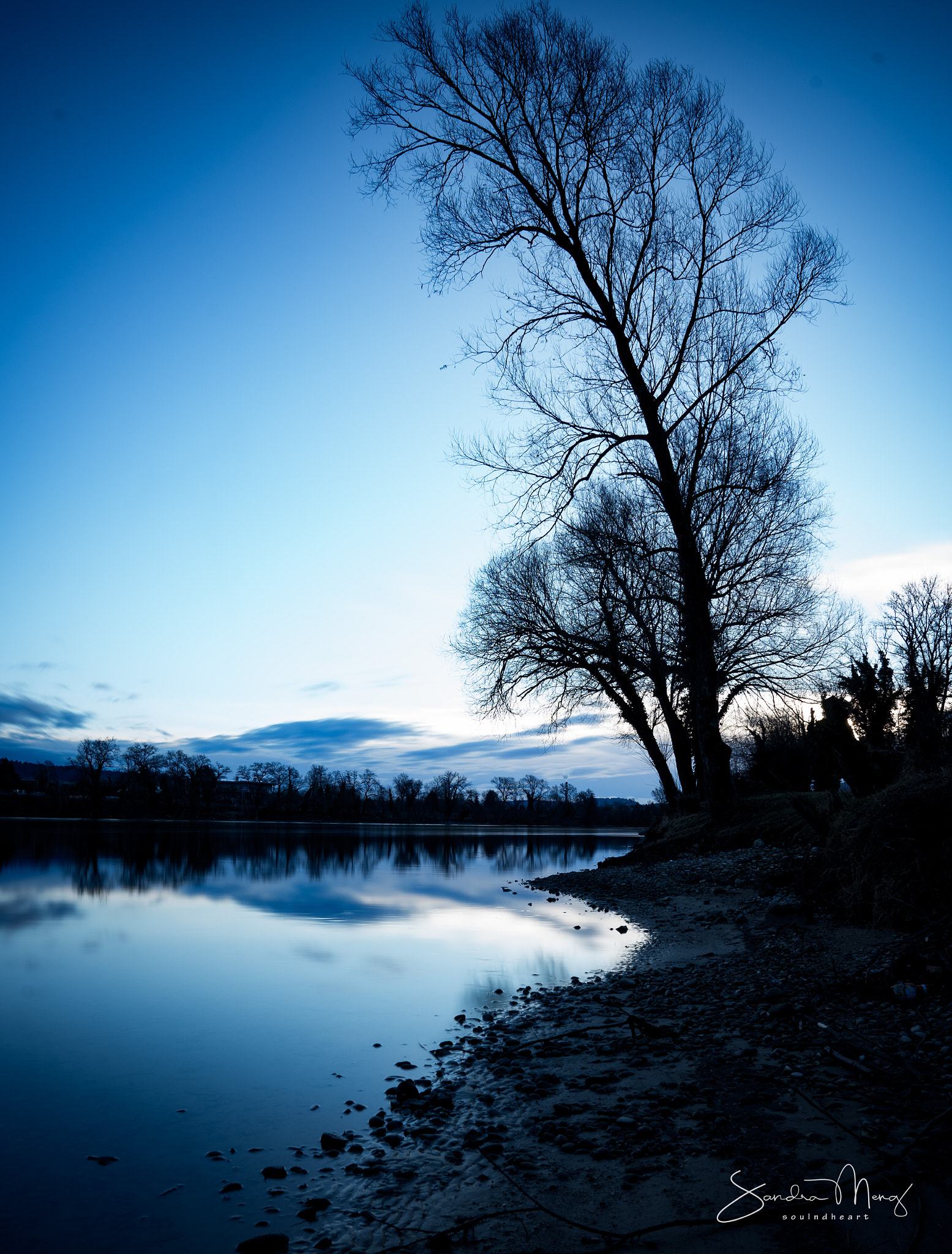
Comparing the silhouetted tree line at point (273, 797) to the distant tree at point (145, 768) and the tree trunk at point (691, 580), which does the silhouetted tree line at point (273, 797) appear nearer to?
the distant tree at point (145, 768)

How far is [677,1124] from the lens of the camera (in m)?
3.82

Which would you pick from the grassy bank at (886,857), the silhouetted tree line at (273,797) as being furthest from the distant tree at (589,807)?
the grassy bank at (886,857)

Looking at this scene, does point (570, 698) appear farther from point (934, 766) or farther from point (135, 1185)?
point (135, 1185)

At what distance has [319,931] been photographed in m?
12.1

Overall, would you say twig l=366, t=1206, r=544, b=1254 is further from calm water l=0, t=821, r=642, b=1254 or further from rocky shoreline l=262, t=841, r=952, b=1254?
calm water l=0, t=821, r=642, b=1254

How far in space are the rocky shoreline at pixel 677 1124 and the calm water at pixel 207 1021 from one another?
1.39 ft

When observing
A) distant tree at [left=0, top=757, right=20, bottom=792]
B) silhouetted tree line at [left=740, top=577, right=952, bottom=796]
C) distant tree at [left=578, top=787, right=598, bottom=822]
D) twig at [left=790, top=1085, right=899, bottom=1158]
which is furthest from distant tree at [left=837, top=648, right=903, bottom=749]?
distant tree at [left=0, top=757, right=20, bottom=792]

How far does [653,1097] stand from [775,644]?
57.4ft

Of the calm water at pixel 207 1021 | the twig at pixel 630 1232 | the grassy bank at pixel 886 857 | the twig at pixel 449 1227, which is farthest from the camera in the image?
the grassy bank at pixel 886 857

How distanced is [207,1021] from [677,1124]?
4.79m

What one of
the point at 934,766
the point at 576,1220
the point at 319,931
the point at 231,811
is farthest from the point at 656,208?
the point at 231,811

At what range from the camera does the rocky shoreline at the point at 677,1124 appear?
292cm

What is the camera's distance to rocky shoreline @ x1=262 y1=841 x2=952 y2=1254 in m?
2.92

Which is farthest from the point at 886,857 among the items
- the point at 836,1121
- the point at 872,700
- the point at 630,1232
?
the point at 872,700
